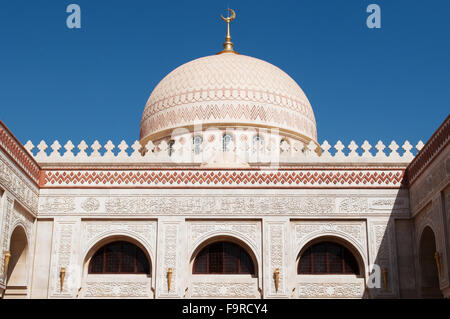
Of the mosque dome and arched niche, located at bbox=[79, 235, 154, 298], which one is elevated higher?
the mosque dome

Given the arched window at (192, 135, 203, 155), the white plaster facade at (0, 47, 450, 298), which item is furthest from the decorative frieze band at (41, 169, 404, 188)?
the arched window at (192, 135, 203, 155)

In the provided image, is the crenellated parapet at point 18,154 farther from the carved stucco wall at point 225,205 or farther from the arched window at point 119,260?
the arched window at point 119,260

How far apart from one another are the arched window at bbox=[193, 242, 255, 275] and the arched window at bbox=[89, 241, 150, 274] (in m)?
0.81

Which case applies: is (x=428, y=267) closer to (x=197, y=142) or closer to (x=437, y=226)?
(x=437, y=226)

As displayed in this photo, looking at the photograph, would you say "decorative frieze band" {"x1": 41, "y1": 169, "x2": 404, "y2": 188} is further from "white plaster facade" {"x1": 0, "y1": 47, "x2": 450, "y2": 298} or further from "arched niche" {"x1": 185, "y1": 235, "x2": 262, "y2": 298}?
"arched niche" {"x1": 185, "y1": 235, "x2": 262, "y2": 298}

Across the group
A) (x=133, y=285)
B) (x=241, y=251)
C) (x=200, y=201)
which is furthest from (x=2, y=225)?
(x=241, y=251)

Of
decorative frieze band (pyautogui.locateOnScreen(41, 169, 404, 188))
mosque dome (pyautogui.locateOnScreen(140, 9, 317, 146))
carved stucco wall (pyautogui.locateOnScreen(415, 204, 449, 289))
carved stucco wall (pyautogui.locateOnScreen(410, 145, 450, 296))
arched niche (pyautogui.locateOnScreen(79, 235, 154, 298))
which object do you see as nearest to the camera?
carved stucco wall (pyautogui.locateOnScreen(410, 145, 450, 296))

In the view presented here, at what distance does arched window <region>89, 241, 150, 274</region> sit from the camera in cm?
967

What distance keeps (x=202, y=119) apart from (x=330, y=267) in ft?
14.3

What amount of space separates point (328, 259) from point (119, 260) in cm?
312

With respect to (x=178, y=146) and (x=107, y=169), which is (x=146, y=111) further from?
(x=107, y=169)

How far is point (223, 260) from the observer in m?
9.74

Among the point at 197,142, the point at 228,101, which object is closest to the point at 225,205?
the point at 197,142
